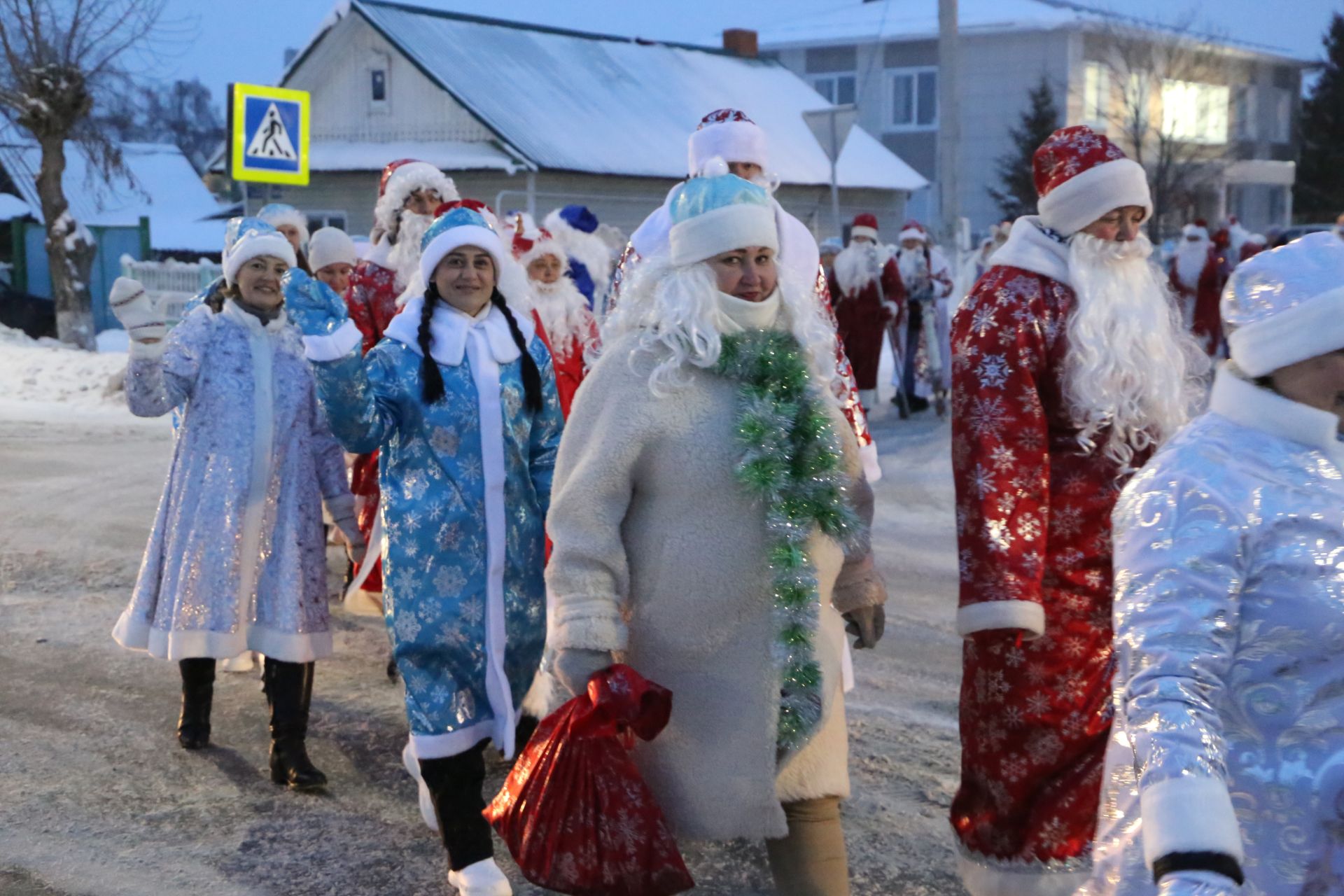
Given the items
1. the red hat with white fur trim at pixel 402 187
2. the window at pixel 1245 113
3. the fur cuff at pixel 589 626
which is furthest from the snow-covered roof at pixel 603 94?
the fur cuff at pixel 589 626

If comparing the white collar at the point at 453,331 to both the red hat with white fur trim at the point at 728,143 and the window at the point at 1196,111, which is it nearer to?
the red hat with white fur trim at the point at 728,143

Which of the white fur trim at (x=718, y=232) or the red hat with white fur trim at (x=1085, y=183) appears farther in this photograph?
the red hat with white fur trim at (x=1085, y=183)

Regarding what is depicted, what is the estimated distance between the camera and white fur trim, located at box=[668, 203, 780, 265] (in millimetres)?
3676

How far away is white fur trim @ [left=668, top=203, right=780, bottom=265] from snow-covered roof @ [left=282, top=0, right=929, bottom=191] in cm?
2310

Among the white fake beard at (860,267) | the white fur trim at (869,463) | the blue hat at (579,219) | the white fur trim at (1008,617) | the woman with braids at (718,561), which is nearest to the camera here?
the woman with braids at (718,561)

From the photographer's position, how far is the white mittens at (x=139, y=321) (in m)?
5.37

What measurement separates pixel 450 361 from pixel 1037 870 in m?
2.15

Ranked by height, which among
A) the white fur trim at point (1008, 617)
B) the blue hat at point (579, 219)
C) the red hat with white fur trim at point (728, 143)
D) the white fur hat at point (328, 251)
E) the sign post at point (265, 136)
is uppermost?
the sign post at point (265, 136)

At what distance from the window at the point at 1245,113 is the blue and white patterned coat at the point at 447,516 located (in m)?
41.9

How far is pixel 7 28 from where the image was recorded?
24.8 m

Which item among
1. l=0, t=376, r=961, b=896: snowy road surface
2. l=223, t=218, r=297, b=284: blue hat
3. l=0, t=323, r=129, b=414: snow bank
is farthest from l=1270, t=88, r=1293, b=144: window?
l=223, t=218, r=297, b=284: blue hat

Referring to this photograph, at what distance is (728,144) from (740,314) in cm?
209

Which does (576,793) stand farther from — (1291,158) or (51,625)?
(1291,158)

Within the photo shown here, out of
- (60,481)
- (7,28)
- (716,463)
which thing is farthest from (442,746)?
(7,28)
